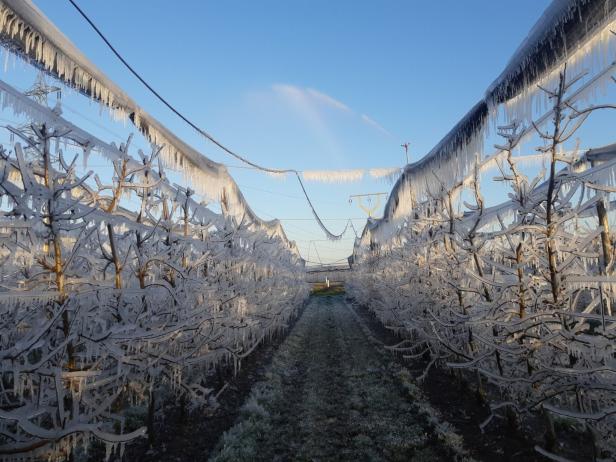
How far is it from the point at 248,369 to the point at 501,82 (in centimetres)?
915

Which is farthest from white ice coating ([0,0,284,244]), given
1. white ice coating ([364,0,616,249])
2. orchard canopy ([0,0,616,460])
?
white ice coating ([364,0,616,249])

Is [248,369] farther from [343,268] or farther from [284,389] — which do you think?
[343,268]

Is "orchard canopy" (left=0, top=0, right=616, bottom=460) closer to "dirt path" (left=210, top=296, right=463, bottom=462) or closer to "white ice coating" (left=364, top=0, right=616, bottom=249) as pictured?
"white ice coating" (left=364, top=0, right=616, bottom=249)

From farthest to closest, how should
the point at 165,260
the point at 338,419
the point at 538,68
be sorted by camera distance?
the point at 338,419 < the point at 165,260 < the point at 538,68

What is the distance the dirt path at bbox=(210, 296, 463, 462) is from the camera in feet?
17.7

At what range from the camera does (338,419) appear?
6.75m

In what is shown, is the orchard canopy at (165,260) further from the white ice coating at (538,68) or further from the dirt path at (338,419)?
the dirt path at (338,419)

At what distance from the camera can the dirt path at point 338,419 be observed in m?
5.39

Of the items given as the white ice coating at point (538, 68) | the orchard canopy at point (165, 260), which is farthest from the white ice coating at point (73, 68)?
the white ice coating at point (538, 68)

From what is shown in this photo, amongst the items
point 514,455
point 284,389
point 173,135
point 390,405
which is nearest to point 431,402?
point 390,405

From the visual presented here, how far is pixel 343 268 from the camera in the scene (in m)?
82.7

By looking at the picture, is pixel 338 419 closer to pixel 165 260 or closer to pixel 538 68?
pixel 165 260

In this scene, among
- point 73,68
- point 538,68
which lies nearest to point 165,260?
point 73,68

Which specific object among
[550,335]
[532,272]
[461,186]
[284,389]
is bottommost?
[284,389]
